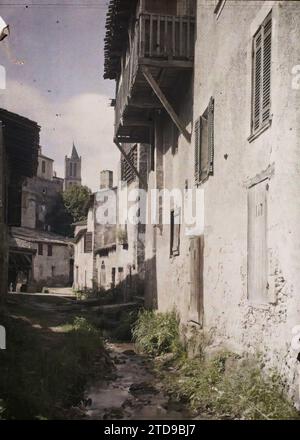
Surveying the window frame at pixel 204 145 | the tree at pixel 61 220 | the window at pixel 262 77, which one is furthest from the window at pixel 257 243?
the tree at pixel 61 220

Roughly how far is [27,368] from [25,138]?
9.93m

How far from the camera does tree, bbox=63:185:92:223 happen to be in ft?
193

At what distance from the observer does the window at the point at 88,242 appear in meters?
33.7

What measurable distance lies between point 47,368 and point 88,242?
26034 millimetres

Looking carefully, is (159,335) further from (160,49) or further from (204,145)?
(160,49)

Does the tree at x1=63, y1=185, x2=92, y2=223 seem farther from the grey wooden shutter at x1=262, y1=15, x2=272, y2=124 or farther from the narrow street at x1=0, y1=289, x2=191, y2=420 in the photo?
the grey wooden shutter at x1=262, y1=15, x2=272, y2=124

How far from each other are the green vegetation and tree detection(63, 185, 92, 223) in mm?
48422

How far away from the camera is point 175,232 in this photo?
43.5 ft

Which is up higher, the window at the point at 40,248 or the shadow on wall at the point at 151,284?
the window at the point at 40,248

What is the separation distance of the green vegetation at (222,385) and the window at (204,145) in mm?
3377

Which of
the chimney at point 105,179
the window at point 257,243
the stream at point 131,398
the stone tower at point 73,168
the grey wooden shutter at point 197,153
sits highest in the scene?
the stone tower at point 73,168

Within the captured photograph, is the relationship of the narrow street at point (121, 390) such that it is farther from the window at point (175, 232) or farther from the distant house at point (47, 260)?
the distant house at point (47, 260)
